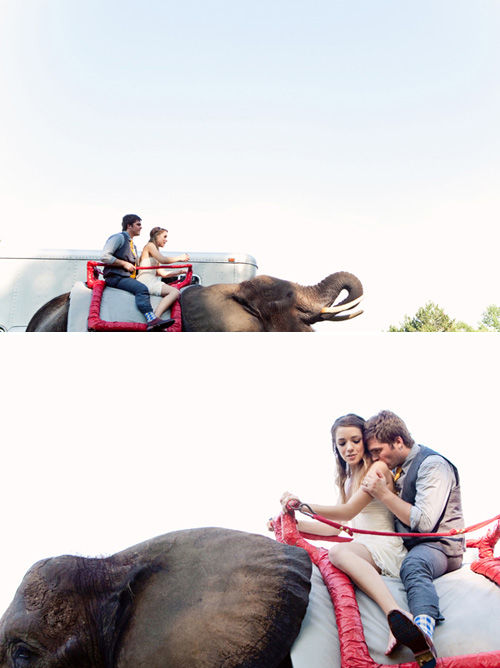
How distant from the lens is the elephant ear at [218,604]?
7.48ft

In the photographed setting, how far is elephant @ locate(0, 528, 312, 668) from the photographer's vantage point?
2285 mm

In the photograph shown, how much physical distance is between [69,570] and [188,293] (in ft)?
11.1

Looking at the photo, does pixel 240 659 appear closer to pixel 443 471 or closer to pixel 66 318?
pixel 443 471

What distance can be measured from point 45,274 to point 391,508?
18.8 ft

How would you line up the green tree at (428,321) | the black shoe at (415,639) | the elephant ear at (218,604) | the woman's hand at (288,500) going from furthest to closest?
the green tree at (428,321) → the woman's hand at (288,500) → the elephant ear at (218,604) → the black shoe at (415,639)

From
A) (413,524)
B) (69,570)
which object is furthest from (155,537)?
(413,524)

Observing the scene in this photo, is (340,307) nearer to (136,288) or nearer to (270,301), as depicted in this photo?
(270,301)

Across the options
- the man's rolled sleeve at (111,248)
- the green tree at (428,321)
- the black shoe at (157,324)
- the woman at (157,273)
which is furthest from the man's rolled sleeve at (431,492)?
the green tree at (428,321)

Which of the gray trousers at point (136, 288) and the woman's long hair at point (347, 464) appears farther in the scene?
the gray trousers at point (136, 288)

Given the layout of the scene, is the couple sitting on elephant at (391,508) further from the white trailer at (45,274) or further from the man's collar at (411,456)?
the white trailer at (45,274)

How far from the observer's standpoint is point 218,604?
2379 millimetres

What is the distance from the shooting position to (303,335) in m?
3.02

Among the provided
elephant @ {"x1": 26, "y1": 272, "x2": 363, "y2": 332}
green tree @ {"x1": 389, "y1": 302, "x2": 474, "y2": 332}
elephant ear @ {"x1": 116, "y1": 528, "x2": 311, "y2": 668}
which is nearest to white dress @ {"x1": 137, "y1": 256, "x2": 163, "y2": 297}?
elephant @ {"x1": 26, "y1": 272, "x2": 363, "y2": 332}

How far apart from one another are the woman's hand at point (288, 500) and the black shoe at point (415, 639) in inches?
24.1
